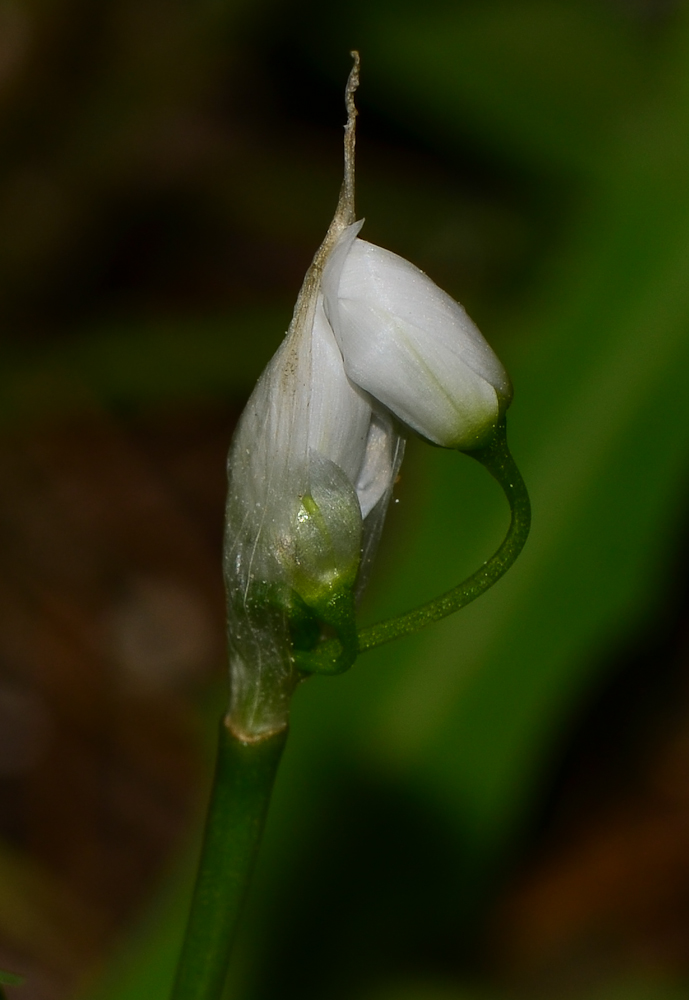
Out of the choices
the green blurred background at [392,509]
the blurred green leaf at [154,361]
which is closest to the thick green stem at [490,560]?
the green blurred background at [392,509]

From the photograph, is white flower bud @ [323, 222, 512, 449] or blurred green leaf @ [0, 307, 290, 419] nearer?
white flower bud @ [323, 222, 512, 449]

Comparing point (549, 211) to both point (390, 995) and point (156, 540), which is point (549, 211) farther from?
point (390, 995)

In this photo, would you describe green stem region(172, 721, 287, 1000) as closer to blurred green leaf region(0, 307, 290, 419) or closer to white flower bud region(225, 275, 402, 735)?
white flower bud region(225, 275, 402, 735)

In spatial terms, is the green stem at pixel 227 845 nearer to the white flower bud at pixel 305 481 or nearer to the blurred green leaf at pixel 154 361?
the white flower bud at pixel 305 481

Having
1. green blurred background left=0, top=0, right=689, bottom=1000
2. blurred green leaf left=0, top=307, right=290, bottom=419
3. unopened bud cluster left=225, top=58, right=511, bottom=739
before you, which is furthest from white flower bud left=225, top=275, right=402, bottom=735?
blurred green leaf left=0, top=307, right=290, bottom=419

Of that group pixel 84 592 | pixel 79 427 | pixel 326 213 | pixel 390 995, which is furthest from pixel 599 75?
pixel 390 995
